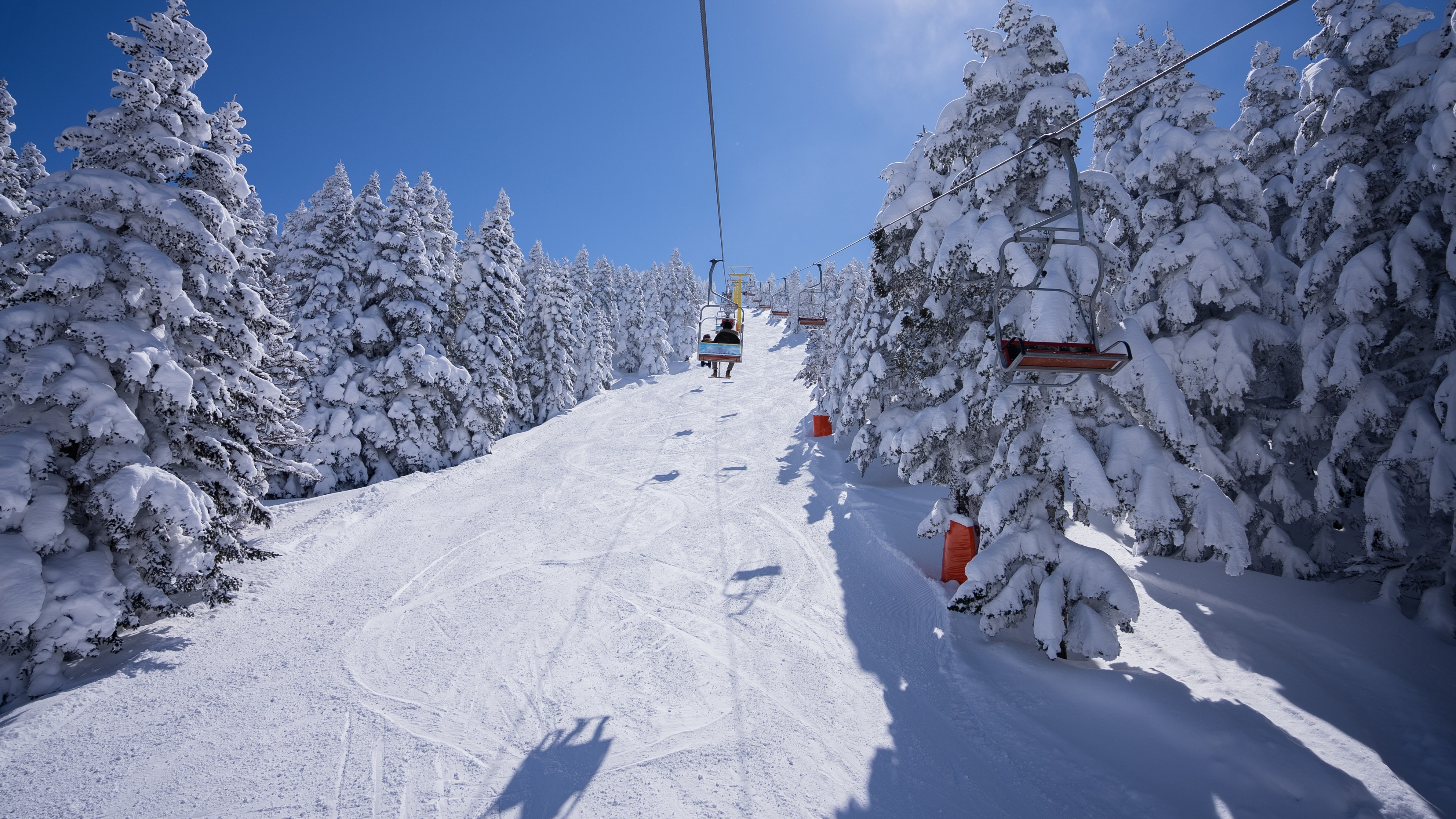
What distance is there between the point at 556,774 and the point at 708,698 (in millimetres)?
2249

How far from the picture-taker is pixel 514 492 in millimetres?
17719

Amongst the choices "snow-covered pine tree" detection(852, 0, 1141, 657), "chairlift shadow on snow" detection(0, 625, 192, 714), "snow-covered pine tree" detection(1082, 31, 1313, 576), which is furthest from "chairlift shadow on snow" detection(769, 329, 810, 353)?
"chairlift shadow on snow" detection(0, 625, 192, 714)

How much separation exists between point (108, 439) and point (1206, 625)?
17894 mm

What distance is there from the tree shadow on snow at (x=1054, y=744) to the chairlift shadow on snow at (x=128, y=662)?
966cm

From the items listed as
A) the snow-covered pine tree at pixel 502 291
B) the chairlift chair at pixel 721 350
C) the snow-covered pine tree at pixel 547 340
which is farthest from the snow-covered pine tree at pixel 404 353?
the snow-covered pine tree at pixel 547 340

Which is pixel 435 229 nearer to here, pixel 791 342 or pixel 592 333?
pixel 592 333

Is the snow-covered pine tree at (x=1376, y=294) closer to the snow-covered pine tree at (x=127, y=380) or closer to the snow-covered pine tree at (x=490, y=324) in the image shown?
the snow-covered pine tree at (x=127, y=380)

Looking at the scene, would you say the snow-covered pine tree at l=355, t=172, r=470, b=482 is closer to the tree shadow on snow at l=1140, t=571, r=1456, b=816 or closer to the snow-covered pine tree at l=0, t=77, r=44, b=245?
the snow-covered pine tree at l=0, t=77, r=44, b=245

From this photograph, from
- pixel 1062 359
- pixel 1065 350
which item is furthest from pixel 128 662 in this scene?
pixel 1065 350

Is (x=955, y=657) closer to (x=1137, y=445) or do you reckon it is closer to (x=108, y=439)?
(x=1137, y=445)

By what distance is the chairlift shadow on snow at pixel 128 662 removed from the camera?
724 centimetres

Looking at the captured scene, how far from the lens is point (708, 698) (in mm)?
7785

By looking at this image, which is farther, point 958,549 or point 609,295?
point 609,295

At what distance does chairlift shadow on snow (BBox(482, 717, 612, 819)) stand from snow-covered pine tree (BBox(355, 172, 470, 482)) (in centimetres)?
1726
